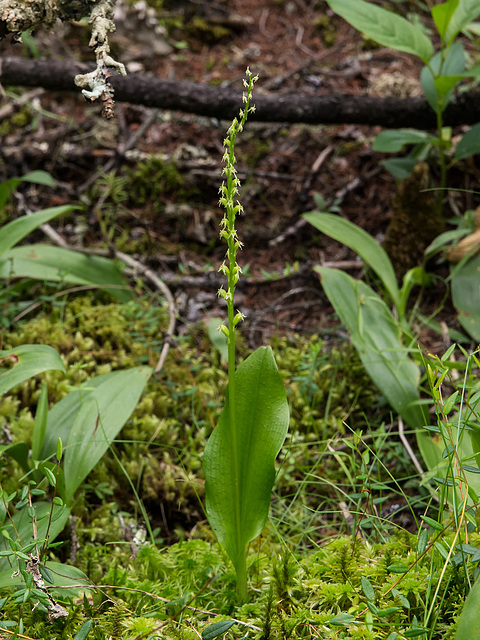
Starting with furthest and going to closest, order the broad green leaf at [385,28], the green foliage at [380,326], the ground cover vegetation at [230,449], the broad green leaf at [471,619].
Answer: the broad green leaf at [385,28] → the green foliage at [380,326] → the ground cover vegetation at [230,449] → the broad green leaf at [471,619]

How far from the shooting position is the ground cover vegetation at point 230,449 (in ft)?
4.03

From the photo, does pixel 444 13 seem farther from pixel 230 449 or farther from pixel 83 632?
pixel 83 632

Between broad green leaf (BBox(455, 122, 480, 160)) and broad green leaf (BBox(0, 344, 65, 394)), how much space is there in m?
2.03

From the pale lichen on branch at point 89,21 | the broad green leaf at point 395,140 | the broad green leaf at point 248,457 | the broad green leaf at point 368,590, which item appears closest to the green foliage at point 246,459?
the broad green leaf at point 248,457

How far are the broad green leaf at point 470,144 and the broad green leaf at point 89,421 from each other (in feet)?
5.87

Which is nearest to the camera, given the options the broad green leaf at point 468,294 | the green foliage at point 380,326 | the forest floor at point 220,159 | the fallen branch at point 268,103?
the green foliage at point 380,326

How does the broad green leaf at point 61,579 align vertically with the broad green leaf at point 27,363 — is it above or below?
below

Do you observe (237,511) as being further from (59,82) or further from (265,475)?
(59,82)

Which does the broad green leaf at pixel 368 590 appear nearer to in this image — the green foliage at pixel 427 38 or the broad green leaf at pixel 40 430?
the broad green leaf at pixel 40 430

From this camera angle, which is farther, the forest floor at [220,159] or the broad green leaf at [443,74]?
the forest floor at [220,159]

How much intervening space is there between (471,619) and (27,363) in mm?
1388

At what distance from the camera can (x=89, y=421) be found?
1769 millimetres

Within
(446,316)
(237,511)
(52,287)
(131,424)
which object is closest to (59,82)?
(52,287)

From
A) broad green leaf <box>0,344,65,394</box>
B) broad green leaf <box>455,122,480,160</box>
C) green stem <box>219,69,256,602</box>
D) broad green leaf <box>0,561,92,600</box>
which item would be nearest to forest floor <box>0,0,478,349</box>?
broad green leaf <box>455,122,480,160</box>
